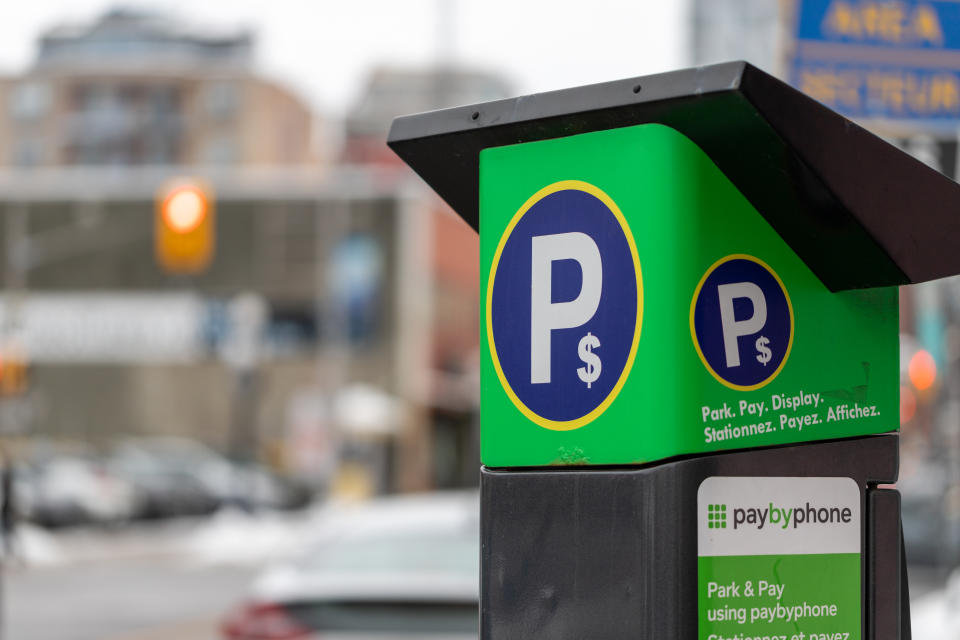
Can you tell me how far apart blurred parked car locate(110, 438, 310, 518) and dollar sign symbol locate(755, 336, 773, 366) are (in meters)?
31.7

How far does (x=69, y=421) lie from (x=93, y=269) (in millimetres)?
4902

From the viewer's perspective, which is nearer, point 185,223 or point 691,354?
point 691,354

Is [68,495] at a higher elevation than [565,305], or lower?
higher

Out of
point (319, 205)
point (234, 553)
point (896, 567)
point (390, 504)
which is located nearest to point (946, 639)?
point (390, 504)

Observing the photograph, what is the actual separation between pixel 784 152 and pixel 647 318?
31 centimetres

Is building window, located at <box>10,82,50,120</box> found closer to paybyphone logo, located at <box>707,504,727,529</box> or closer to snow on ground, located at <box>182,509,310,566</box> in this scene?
snow on ground, located at <box>182,509,310,566</box>

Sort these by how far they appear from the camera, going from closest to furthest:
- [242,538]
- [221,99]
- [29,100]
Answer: [242,538] < [29,100] < [221,99]

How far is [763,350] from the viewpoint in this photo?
2.41 m

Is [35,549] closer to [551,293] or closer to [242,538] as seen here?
[242,538]

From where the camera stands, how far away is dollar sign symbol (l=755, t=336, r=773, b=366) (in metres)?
2.40

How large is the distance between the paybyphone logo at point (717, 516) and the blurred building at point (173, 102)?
75986mm

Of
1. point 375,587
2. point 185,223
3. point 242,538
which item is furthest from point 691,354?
point 242,538

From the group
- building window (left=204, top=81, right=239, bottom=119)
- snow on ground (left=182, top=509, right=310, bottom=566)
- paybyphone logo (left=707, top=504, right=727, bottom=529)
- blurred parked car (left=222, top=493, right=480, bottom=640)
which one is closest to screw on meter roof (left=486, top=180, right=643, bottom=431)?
paybyphone logo (left=707, top=504, right=727, bottom=529)

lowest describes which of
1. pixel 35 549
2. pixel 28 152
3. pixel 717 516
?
pixel 717 516
